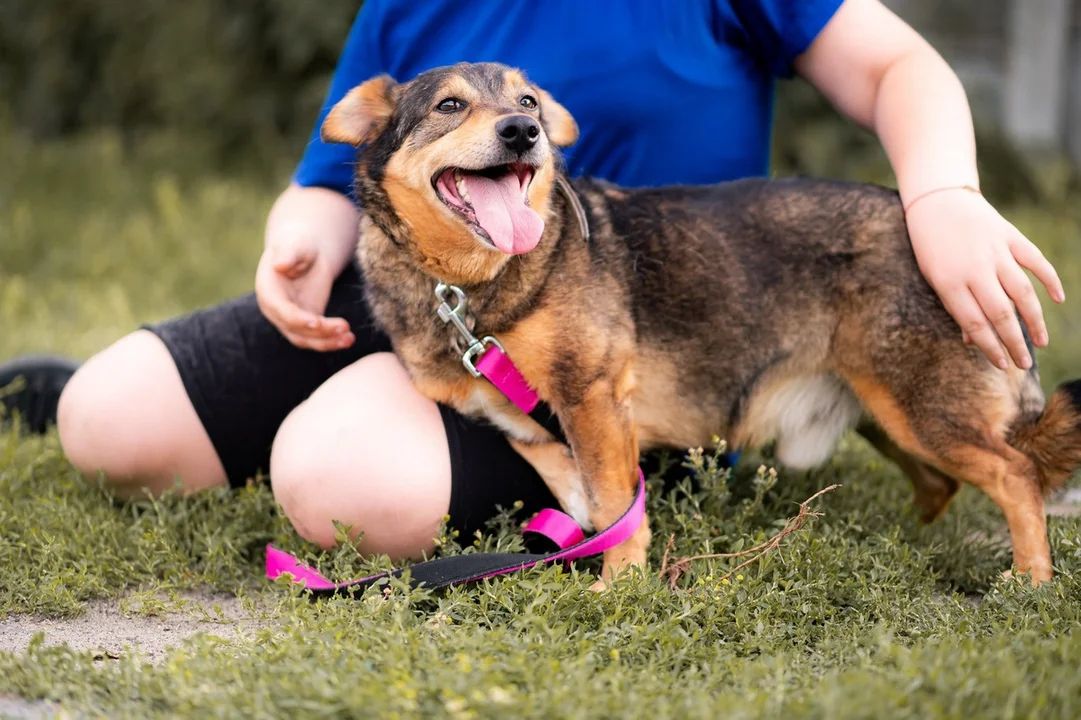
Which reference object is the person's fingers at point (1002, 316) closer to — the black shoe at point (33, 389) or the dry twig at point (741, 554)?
the dry twig at point (741, 554)

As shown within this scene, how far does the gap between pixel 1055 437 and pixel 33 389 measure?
118 inches

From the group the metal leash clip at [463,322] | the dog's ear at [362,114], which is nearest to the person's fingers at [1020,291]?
the metal leash clip at [463,322]

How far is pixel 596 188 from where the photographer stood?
281 cm

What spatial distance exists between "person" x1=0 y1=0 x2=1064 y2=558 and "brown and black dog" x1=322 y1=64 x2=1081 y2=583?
0.44ft

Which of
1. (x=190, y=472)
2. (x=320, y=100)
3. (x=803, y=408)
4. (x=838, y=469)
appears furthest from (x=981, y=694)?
(x=320, y=100)

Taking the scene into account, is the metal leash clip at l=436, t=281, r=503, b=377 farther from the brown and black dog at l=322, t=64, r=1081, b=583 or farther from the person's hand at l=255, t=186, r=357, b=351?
the person's hand at l=255, t=186, r=357, b=351

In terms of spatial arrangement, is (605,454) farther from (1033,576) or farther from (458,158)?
(1033,576)

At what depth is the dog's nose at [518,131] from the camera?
233 cm

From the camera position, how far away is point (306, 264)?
2.92 metres

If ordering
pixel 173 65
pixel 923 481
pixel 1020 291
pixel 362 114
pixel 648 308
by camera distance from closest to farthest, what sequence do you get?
1. pixel 1020 291
2. pixel 362 114
3. pixel 648 308
4. pixel 923 481
5. pixel 173 65

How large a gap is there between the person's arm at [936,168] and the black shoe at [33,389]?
2466mm

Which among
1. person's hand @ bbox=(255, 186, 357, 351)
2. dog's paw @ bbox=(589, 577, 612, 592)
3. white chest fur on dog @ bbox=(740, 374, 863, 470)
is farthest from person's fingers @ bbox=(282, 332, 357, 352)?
white chest fur on dog @ bbox=(740, 374, 863, 470)

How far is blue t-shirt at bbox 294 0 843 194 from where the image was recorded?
2814 millimetres

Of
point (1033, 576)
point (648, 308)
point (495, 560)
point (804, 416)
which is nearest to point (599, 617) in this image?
point (495, 560)
